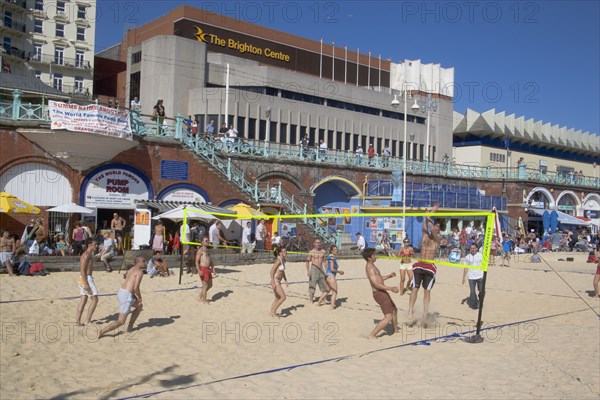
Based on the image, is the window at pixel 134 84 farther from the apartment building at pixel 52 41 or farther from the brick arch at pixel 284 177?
the brick arch at pixel 284 177

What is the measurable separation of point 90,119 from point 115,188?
125 inches

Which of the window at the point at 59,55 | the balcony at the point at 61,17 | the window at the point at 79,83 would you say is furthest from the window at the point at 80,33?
the window at the point at 79,83

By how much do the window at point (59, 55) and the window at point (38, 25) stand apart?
206 cm

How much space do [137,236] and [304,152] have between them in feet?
38.2

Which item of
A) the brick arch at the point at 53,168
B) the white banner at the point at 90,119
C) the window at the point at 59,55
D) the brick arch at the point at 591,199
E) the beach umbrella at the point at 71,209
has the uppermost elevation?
the window at the point at 59,55

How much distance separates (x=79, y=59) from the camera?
51.0m

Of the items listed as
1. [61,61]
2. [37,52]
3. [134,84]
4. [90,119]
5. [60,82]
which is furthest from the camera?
[61,61]

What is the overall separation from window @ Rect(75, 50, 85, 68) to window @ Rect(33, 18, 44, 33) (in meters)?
3.45

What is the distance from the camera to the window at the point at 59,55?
50156 mm

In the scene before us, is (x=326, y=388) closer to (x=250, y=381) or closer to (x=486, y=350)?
(x=250, y=381)

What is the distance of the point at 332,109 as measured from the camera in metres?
37.9

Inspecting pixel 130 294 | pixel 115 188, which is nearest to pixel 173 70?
pixel 115 188

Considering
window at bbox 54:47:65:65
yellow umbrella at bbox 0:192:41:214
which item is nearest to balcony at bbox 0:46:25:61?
window at bbox 54:47:65:65

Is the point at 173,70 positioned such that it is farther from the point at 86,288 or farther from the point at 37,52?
the point at 86,288
